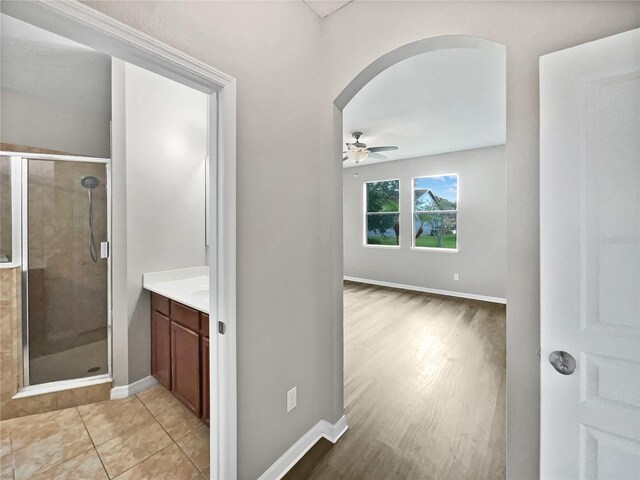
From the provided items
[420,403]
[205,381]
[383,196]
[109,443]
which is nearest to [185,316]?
[205,381]

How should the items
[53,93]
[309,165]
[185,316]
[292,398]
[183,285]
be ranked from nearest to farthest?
[292,398] → [309,165] → [185,316] → [183,285] → [53,93]

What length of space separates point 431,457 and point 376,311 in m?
2.88

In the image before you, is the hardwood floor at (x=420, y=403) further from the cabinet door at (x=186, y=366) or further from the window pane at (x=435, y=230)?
the window pane at (x=435, y=230)

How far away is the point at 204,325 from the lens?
1.71 meters

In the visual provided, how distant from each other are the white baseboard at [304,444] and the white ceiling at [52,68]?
10.3 ft

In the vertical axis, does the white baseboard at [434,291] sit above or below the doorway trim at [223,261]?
below

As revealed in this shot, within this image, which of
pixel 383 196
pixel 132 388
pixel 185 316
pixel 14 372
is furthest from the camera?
pixel 383 196

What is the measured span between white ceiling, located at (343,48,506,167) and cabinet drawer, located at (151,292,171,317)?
2.86 meters

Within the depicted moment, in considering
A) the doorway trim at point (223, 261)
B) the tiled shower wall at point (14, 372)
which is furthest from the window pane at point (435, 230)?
the tiled shower wall at point (14, 372)

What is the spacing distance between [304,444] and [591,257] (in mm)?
1752

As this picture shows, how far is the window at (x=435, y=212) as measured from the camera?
17.7 feet

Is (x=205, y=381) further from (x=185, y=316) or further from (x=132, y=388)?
(x=132, y=388)

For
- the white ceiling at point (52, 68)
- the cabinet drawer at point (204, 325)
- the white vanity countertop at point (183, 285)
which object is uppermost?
the white ceiling at point (52, 68)

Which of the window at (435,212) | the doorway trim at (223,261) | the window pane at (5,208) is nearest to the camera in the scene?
the doorway trim at (223,261)
